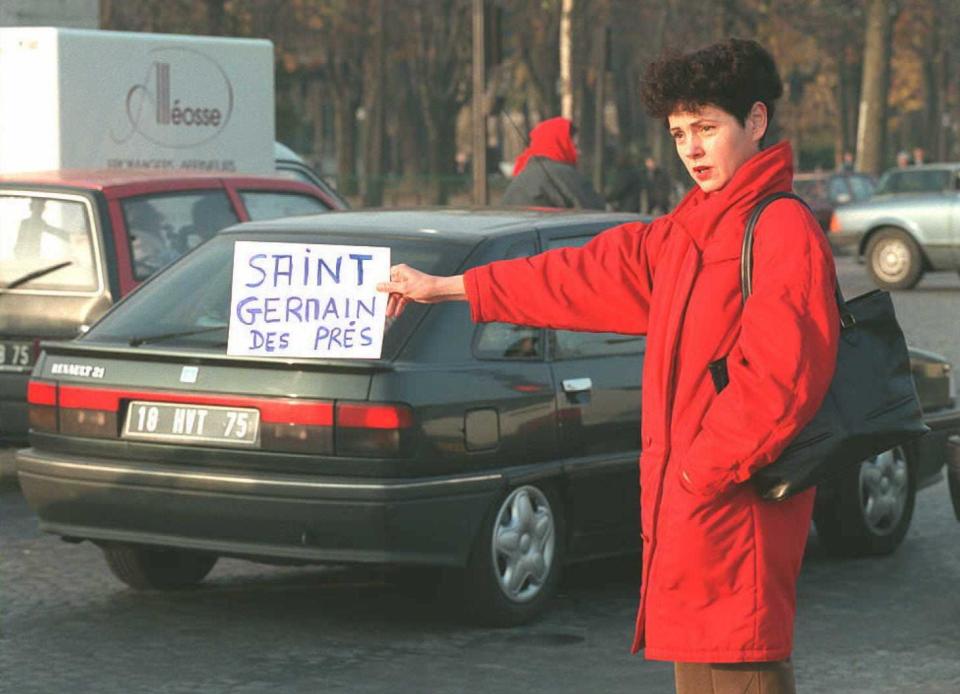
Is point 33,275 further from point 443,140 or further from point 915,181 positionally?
point 443,140

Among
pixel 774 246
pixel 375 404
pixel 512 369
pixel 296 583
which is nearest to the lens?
pixel 774 246

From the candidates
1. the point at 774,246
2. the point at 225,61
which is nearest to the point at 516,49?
the point at 225,61

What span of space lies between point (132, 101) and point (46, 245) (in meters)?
5.03

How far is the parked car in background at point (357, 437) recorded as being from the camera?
23.3ft

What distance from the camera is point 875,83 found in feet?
154

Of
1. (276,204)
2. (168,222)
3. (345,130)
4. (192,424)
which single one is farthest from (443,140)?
(192,424)

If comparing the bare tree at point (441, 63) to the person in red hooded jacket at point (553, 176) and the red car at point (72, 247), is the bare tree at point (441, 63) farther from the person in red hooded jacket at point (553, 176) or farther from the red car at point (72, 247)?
the red car at point (72, 247)

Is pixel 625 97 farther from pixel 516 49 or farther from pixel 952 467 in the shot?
pixel 952 467

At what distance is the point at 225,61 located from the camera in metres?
16.7

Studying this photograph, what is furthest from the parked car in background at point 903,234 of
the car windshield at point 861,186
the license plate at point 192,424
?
the license plate at point 192,424

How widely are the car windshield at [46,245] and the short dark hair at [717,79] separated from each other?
6.65 meters

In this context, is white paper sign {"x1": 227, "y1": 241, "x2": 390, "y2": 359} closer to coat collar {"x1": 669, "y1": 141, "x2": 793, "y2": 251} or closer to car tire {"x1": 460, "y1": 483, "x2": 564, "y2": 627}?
coat collar {"x1": 669, "y1": 141, "x2": 793, "y2": 251}

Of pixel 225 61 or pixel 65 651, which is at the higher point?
pixel 225 61

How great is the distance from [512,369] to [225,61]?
9538mm
